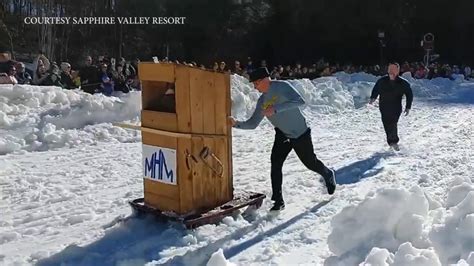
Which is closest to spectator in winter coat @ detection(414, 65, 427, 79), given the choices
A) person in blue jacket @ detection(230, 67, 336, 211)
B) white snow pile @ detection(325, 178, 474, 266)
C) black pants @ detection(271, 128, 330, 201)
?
person in blue jacket @ detection(230, 67, 336, 211)

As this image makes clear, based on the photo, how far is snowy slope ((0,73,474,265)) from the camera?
472 centimetres

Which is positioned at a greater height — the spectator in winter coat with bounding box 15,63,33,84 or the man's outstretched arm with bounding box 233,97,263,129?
the spectator in winter coat with bounding box 15,63,33,84

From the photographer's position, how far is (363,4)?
4122 cm

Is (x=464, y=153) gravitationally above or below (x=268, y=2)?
below

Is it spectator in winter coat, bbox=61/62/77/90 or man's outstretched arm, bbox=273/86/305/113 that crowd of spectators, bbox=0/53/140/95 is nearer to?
spectator in winter coat, bbox=61/62/77/90

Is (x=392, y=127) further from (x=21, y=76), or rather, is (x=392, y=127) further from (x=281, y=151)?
(x=21, y=76)

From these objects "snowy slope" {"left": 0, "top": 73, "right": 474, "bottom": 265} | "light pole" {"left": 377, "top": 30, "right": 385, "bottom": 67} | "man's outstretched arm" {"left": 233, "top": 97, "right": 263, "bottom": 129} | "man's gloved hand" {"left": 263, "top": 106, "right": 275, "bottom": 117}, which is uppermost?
"light pole" {"left": 377, "top": 30, "right": 385, "bottom": 67}

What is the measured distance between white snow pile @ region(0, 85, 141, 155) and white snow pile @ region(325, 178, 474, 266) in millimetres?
7005

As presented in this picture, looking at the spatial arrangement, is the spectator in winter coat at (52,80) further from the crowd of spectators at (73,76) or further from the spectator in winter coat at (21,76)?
the spectator in winter coat at (21,76)

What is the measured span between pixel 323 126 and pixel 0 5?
79.0 feet

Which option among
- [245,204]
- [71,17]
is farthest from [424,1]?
[245,204]

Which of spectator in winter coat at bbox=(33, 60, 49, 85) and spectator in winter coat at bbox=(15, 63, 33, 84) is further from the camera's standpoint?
spectator in winter coat at bbox=(15, 63, 33, 84)

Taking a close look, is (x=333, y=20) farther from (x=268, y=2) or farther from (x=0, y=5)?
(x=0, y=5)

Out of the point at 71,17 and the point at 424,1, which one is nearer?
the point at 71,17
